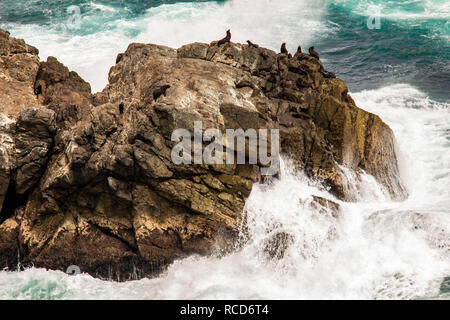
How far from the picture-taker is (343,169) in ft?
49.2

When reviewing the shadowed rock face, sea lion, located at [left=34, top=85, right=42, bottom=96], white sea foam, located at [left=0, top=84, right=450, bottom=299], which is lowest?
white sea foam, located at [left=0, top=84, right=450, bottom=299]

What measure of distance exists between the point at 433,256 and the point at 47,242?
11.3 meters

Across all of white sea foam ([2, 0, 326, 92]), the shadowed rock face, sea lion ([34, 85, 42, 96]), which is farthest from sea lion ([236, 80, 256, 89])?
white sea foam ([2, 0, 326, 92])

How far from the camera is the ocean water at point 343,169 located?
1170cm

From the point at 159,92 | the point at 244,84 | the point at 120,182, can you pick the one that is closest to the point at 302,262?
the point at 120,182

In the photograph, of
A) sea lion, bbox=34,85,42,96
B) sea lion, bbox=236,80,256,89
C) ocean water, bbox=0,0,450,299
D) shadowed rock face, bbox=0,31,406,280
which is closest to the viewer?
ocean water, bbox=0,0,450,299

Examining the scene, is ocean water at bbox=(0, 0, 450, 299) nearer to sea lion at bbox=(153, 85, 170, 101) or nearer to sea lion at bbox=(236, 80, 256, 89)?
sea lion at bbox=(236, 80, 256, 89)

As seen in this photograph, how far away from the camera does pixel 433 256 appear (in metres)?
12.1

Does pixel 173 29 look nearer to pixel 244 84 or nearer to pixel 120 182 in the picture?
pixel 244 84

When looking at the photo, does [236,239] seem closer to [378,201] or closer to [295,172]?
[295,172]

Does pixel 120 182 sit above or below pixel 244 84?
below

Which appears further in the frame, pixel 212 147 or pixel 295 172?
pixel 295 172

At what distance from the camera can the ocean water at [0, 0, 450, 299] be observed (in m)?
11.7
